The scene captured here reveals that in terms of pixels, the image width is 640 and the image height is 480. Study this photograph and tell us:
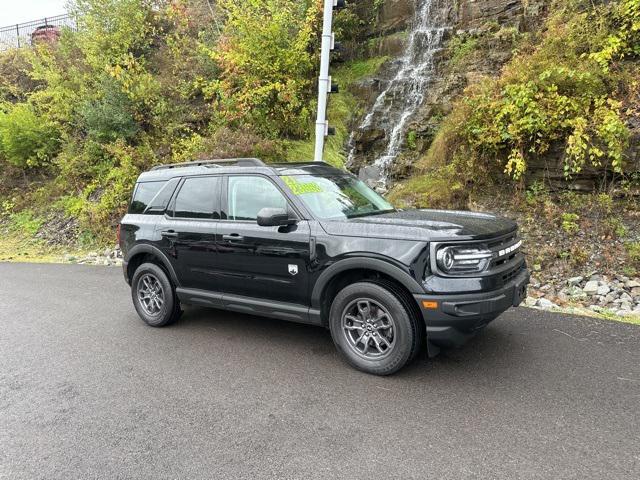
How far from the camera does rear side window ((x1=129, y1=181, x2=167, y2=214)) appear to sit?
5.66m

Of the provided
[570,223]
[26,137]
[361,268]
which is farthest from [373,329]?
[26,137]

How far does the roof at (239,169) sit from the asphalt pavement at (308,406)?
1845 mm

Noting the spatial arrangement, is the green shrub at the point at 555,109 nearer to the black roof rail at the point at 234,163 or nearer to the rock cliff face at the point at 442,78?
the rock cliff face at the point at 442,78

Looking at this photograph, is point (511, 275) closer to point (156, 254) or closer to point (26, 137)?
point (156, 254)

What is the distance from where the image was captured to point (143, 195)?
580cm

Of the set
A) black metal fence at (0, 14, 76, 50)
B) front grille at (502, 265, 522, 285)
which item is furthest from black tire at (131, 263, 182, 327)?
black metal fence at (0, 14, 76, 50)

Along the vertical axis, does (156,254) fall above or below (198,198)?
below

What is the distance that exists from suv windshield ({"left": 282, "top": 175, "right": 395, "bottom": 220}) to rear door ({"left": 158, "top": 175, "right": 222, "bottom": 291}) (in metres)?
1.02

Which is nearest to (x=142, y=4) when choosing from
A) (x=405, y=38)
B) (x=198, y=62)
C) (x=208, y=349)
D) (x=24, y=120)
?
(x=198, y=62)

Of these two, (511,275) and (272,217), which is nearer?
(511,275)

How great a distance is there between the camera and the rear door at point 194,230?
4.91 m

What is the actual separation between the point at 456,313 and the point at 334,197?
5.89 feet

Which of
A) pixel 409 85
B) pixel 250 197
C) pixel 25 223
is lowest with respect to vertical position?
pixel 25 223

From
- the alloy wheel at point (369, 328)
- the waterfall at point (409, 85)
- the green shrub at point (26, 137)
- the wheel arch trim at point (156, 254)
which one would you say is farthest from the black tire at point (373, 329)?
the green shrub at point (26, 137)
